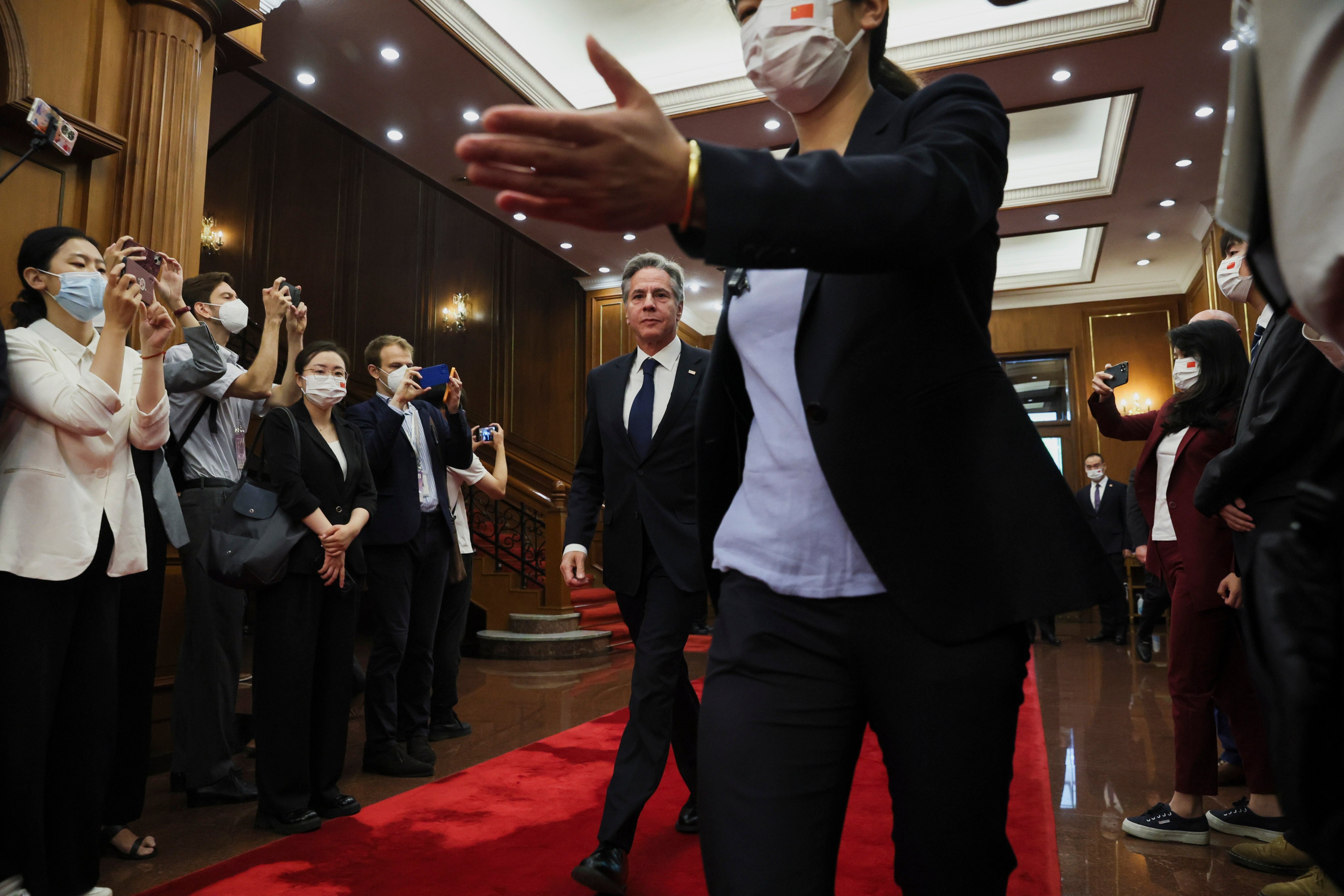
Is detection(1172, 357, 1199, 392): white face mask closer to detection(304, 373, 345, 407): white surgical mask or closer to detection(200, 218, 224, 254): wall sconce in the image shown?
detection(304, 373, 345, 407): white surgical mask

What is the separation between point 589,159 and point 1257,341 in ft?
8.18

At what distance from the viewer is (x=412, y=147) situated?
833cm

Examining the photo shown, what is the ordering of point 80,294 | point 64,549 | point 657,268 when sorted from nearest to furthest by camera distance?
1. point 64,549
2. point 80,294
3. point 657,268

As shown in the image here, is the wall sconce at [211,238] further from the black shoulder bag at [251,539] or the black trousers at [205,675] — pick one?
the black shoulder bag at [251,539]

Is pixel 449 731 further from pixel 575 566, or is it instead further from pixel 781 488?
pixel 781 488

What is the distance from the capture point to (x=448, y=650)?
13.8 ft

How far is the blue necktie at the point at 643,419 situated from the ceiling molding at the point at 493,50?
3965 mm

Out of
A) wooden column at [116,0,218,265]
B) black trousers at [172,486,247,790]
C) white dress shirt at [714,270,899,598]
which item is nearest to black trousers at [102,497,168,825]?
black trousers at [172,486,247,790]

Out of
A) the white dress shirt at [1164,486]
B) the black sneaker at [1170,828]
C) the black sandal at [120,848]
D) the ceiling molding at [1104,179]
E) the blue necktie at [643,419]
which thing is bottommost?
the black sneaker at [1170,828]

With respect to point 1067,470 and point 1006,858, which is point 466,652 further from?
point 1067,470

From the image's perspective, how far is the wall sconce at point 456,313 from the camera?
995 centimetres

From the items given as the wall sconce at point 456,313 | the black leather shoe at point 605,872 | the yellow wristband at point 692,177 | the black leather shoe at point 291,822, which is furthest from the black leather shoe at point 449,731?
the wall sconce at point 456,313

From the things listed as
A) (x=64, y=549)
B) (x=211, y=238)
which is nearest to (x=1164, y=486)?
(x=64, y=549)

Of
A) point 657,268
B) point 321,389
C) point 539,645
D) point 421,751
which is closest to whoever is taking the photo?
point 657,268
